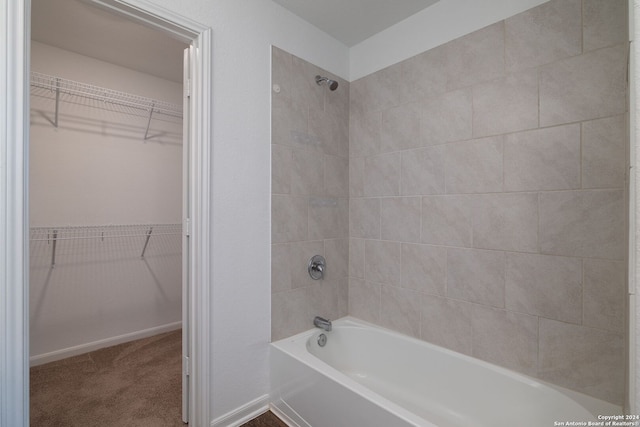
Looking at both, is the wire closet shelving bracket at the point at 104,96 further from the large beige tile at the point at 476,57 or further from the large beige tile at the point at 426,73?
the large beige tile at the point at 476,57

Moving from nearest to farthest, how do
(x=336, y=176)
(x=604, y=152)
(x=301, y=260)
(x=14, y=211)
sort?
(x=14, y=211), (x=604, y=152), (x=301, y=260), (x=336, y=176)

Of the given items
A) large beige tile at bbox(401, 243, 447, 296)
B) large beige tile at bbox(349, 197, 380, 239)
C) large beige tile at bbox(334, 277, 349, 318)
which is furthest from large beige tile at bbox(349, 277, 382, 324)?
large beige tile at bbox(349, 197, 380, 239)

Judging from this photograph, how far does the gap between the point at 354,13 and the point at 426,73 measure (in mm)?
612

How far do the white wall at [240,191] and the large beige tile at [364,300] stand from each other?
2.46ft

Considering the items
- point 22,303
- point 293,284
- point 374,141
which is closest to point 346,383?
point 293,284

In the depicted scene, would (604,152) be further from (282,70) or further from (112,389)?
(112,389)

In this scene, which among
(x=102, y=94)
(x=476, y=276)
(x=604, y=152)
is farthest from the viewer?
(x=102, y=94)

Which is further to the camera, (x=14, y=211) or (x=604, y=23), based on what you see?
(x=604, y=23)

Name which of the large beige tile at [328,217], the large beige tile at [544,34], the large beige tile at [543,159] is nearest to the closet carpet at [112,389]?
the large beige tile at [328,217]

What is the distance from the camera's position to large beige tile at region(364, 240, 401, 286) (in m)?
2.04

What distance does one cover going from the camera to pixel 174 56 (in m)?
2.53

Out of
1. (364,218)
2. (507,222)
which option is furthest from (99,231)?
(507,222)

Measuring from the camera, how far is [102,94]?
2.56 metres

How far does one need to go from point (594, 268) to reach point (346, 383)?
123 centimetres
